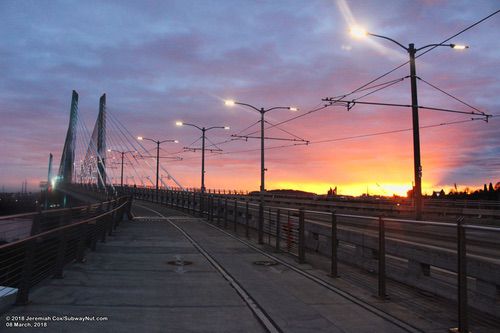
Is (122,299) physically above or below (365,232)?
below

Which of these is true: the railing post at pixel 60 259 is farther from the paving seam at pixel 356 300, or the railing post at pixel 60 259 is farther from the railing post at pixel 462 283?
the railing post at pixel 462 283

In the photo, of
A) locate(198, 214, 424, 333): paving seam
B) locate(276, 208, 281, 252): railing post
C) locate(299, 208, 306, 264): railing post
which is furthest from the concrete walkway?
locate(276, 208, 281, 252): railing post

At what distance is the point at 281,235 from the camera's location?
16.4m

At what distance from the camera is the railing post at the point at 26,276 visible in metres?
7.60

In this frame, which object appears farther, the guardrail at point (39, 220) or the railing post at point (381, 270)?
the railing post at point (381, 270)

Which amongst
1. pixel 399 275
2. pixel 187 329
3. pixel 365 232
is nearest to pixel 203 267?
pixel 365 232

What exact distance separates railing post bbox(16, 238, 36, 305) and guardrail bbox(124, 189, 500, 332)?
5842 millimetres

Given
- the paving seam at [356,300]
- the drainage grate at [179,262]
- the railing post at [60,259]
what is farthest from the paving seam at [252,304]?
the railing post at [60,259]

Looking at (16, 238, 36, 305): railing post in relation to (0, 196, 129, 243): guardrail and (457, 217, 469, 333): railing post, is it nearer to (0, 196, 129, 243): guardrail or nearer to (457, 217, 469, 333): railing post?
(0, 196, 129, 243): guardrail

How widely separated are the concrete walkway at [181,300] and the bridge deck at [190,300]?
0.04ft

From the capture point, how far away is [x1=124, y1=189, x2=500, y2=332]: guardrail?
692cm

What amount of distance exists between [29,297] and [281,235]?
30.9 ft

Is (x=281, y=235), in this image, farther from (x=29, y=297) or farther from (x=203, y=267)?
(x=29, y=297)

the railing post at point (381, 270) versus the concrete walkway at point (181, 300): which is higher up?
the railing post at point (381, 270)
